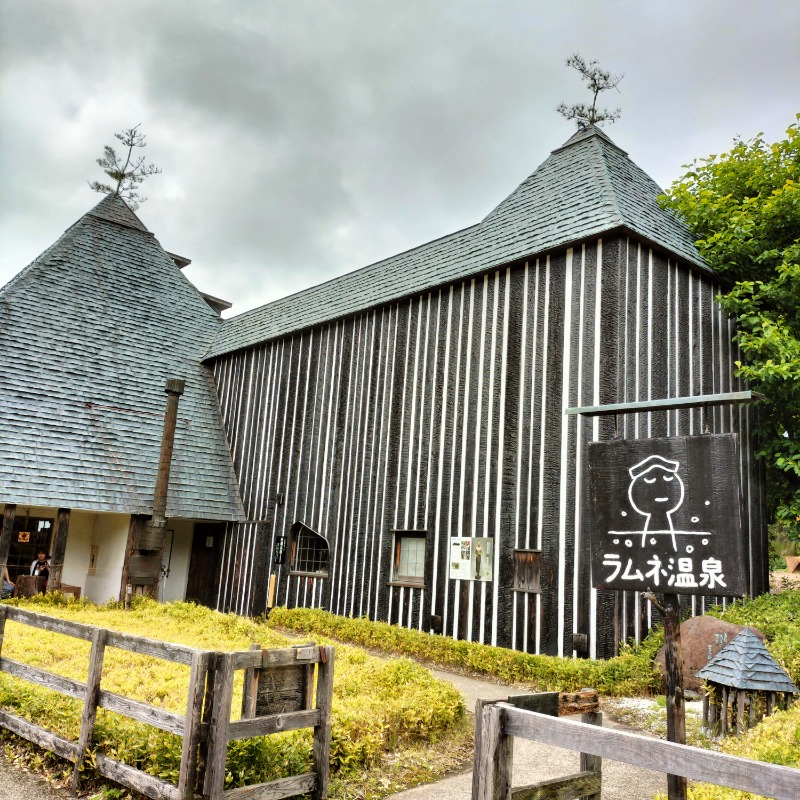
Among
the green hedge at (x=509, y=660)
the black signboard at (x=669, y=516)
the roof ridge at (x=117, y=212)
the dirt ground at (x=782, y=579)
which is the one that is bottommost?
the green hedge at (x=509, y=660)

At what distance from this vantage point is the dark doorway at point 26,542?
1484 centimetres

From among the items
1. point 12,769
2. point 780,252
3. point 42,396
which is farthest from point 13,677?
point 780,252

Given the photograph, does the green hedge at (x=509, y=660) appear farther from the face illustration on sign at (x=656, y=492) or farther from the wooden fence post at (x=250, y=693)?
the wooden fence post at (x=250, y=693)

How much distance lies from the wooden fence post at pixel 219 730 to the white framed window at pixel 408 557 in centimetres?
758

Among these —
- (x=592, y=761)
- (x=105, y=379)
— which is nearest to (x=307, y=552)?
(x=105, y=379)

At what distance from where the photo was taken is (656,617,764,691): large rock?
7930mm

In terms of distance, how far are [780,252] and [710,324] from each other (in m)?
1.52

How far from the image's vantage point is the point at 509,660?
959 cm

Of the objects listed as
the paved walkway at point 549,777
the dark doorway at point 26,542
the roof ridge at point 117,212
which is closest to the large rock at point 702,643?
the paved walkway at point 549,777

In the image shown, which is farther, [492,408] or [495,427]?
[492,408]

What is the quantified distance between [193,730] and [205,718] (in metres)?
0.10

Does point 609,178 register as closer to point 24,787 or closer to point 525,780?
point 525,780

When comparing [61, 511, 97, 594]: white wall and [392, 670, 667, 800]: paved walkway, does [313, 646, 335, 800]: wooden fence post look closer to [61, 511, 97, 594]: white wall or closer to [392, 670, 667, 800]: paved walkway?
[392, 670, 667, 800]: paved walkway

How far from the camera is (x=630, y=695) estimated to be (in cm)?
848
